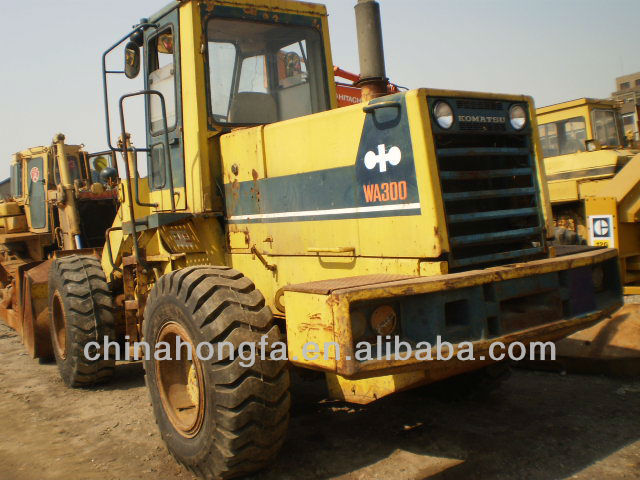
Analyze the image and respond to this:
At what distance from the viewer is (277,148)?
14.2ft

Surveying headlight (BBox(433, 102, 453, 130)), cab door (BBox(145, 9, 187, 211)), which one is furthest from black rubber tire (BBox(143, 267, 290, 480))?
headlight (BBox(433, 102, 453, 130))

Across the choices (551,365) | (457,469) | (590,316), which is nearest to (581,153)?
(551,365)

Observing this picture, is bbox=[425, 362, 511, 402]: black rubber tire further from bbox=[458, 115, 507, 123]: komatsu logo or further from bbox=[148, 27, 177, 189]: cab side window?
bbox=[148, 27, 177, 189]: cab side window

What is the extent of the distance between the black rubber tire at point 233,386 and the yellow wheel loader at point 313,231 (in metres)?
0.01

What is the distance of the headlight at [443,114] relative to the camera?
3580 mm

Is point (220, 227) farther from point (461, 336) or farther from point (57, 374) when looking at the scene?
point (57, 374)

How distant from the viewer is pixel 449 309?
137 inches

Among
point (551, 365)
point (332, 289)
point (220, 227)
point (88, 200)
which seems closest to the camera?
point (332, 289)

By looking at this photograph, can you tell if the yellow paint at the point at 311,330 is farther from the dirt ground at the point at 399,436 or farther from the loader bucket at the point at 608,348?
the loader bucket at the point at 608,348

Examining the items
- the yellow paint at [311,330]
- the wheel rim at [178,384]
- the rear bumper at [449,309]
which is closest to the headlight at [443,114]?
the rear bumper at [449,309]

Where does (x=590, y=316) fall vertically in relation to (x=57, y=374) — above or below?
above

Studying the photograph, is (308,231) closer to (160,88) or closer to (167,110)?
(167,110)

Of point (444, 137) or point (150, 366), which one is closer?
point (444, 137)

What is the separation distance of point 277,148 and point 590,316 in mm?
2313
